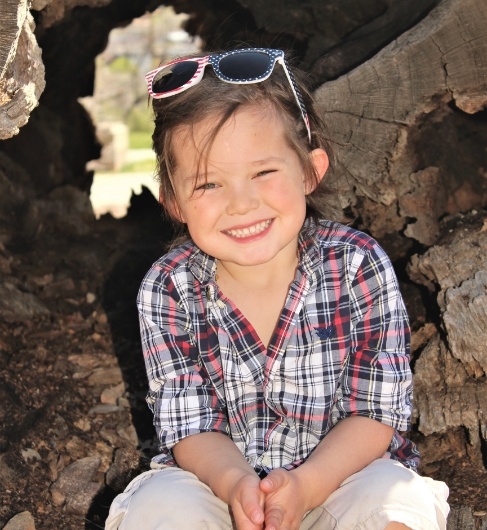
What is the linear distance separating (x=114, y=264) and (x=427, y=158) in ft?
5.56

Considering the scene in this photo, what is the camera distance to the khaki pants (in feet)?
6.69

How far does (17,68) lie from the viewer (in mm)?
2340

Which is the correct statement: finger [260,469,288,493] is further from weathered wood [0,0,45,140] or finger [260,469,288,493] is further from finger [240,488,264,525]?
weathered wood [0,0,45,140]

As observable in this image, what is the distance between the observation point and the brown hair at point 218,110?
2318mm

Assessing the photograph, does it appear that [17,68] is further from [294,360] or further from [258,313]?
[294,360]

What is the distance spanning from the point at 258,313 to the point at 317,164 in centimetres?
46

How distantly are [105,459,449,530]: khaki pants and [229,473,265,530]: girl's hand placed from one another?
9 cm

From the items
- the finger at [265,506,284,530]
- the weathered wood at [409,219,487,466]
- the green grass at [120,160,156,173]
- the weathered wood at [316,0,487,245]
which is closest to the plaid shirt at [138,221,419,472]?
the finger at [265,506,284,530]

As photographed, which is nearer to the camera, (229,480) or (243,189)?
(229,480)

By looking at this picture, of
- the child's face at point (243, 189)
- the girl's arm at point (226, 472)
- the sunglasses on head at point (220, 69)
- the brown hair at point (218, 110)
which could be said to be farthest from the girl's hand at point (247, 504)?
the sunglasses on head at point (220, 69)

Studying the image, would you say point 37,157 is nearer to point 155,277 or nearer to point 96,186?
point 155,277

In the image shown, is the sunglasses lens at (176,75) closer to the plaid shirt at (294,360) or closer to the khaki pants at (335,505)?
the plaid shirt at (294,360)

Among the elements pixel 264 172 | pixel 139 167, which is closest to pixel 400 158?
pixel 264 172

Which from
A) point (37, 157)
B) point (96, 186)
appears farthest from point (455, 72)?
point (96, 186)
